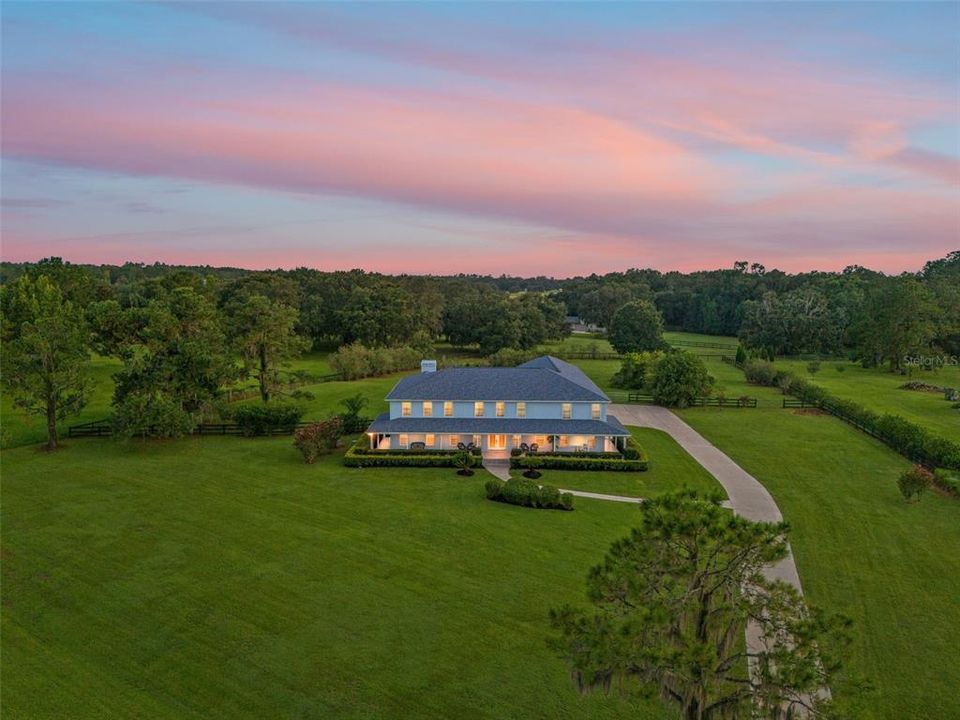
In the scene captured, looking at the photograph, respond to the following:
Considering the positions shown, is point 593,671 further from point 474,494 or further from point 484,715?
point 474,494

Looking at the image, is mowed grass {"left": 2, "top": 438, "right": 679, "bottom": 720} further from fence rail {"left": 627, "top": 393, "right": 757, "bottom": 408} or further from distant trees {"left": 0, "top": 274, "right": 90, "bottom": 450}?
fence rail {"left": 627, "top": 393, "right": 757, "bottom": 408}

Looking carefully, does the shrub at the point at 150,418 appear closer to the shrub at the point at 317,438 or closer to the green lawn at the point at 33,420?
the green lawn at the point at 33,420

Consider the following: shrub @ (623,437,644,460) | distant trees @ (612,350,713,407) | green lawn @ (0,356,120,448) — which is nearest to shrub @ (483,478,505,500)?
shrub @ (623,437,644,460)

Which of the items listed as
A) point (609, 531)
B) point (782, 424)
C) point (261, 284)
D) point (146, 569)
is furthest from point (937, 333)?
point (261, 284)

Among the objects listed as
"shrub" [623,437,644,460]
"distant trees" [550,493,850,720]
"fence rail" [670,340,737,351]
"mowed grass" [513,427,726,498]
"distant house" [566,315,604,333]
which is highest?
"distant house" [566,315,604,333]

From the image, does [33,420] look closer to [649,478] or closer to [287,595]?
[287,595]

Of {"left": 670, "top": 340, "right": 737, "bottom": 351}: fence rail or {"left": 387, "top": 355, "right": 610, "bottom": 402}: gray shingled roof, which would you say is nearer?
{"left": 387, "top": 355, "right": 610, "bottom": 402}: gray shingled roof

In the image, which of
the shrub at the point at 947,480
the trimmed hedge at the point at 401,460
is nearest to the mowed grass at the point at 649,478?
the trimmed hedge at the point at 401,460
